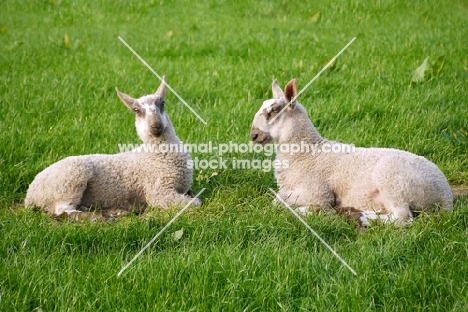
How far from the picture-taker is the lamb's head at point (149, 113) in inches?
228

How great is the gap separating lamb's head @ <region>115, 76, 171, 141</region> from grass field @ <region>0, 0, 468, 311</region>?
2.40ft

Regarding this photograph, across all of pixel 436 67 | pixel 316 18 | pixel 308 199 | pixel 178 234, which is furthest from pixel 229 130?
pixel 316 18

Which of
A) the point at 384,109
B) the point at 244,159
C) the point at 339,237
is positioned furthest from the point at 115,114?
the point at 339,237

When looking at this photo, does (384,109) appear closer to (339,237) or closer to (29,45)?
(339,237)

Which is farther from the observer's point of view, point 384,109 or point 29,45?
point 29,45

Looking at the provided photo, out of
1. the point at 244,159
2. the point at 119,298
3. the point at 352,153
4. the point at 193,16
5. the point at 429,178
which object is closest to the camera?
the point at 119,298

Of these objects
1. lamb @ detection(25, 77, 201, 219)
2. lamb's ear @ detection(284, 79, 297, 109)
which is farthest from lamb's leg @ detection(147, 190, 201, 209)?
lamb's ear @ detection(284, 79, 297, 109)

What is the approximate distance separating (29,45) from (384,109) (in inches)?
255

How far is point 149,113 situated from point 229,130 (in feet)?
6.53

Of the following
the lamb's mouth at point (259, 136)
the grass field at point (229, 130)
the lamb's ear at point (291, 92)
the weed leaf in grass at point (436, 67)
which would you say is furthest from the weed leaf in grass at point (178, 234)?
the weed leaf in grass at point (436, 67)

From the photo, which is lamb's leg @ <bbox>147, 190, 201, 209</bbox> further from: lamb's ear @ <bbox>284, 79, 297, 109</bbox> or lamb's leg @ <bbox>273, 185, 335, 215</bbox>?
lamb's ear @ <bbox>284, 79, 297, 109</bbox>

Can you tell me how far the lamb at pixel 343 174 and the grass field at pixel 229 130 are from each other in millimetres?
220

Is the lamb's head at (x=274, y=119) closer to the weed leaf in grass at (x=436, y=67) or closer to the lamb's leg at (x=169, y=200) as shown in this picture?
the lamb's leg at (x=169, y=200)

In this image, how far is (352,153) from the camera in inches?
233
